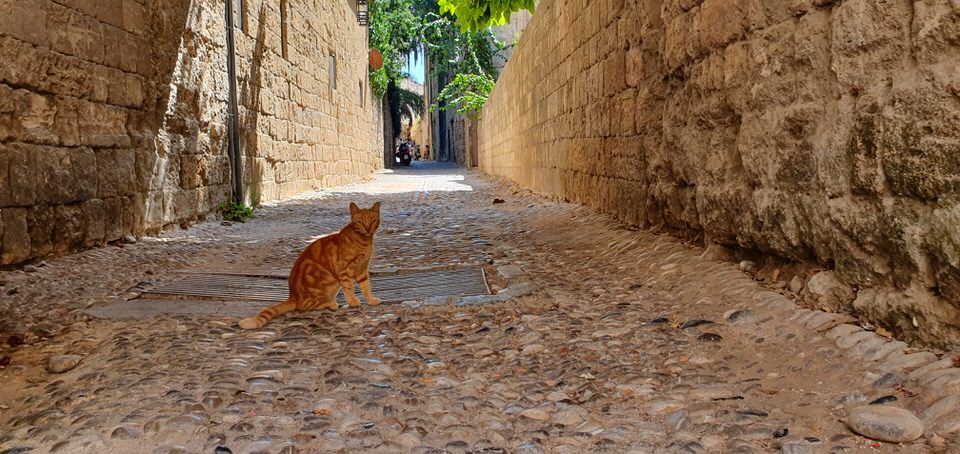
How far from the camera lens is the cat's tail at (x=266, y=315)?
309cm

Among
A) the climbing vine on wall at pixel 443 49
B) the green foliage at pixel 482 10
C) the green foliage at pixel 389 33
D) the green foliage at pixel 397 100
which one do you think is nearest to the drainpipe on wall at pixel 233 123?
the green foliage at pixel 482 10

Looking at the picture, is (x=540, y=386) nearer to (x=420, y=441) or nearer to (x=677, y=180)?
(x=420, y=441)

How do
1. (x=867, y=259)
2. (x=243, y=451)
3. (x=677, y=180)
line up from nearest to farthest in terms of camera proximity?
(x=243, y=451) → (x=867, y=259) → (x=677, y=180)

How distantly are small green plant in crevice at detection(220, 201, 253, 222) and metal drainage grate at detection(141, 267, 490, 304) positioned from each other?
3.36 metres

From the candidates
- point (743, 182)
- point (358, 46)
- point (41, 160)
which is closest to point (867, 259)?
point (743, 182)

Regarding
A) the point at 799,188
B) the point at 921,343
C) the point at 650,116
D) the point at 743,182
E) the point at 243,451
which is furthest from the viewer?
the point at 650,116

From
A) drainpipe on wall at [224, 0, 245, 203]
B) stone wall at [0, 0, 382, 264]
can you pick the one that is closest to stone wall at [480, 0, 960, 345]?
stone wall at [0, 0, 382, 264]

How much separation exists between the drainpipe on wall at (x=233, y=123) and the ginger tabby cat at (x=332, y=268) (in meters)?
5.10

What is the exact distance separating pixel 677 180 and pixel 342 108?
41.5ft

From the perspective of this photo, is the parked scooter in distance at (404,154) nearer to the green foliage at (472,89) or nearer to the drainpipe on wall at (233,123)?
the green foliage at (472,89)

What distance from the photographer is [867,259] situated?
2.37 meters

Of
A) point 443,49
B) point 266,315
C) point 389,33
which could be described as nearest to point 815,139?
point 266,315

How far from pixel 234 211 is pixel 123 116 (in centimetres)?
244

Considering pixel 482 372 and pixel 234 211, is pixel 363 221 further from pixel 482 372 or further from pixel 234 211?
pixel 234 211
